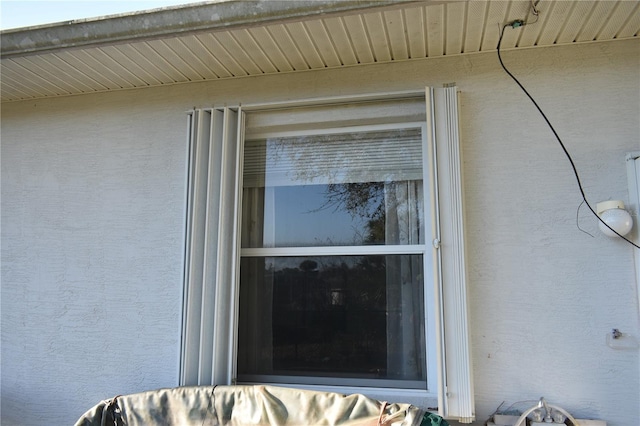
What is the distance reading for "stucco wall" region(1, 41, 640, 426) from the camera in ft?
6.75

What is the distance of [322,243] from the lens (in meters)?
2.50

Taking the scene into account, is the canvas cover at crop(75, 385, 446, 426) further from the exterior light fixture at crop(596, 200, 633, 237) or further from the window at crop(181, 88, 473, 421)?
the exterior light fixture at crop(596, 200, 633, 237)

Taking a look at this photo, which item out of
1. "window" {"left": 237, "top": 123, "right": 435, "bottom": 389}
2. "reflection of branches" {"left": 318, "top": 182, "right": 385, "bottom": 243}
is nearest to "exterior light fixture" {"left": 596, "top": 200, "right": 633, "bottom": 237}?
"window" {"left": 237, "top": 123, "right": 435, "bottom": 389}

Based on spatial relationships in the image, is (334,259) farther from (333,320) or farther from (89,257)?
(89,257)

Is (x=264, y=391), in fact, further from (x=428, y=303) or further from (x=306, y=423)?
(x=428, y=303)

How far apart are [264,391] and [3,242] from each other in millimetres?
2106

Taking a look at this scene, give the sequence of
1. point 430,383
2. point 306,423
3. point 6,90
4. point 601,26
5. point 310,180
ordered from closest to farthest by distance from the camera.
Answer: point 306,423
point 601,26
point 430,383
point 310,180
point 6,90

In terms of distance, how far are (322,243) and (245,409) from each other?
3.10 feet

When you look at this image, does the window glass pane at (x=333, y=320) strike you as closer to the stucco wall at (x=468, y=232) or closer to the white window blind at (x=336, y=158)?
the stucco wall at (x=468, y=232)

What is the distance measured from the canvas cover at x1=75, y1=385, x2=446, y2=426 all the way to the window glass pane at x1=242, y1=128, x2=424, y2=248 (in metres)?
0.84

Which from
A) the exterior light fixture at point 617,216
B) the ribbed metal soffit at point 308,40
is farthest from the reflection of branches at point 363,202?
the exterior light fixture at point 617,216

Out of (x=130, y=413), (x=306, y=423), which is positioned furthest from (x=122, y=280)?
(x=306, y=423)

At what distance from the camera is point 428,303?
90.9 inches

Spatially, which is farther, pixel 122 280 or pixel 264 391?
pixel 122 280
